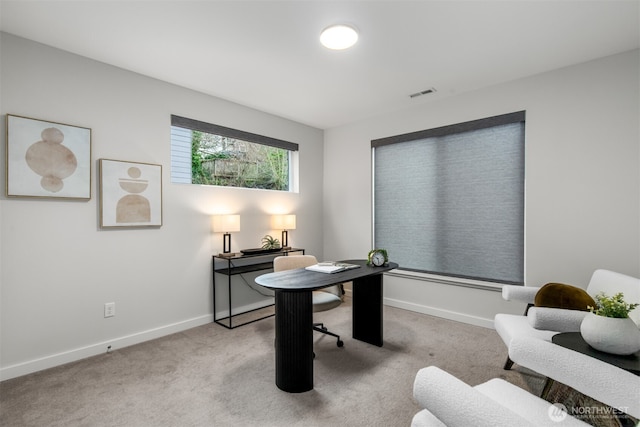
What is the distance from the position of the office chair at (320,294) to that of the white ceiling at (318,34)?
72.2 inches

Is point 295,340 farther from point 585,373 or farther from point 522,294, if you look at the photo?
point 522,294

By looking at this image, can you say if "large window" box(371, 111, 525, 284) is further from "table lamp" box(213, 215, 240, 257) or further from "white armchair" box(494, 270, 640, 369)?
"table lamp" box(213, 215, 240, 257)

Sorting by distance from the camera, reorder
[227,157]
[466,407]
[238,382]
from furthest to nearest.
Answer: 1. [227,157]
2. [238,382]
3. [466,407]

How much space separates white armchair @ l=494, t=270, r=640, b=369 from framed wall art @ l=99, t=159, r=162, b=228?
3.14m

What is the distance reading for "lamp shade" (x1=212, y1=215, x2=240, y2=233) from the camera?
11.2 feet

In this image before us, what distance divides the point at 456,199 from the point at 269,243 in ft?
7.71

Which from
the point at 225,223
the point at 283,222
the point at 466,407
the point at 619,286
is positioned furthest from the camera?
the point at 283,222

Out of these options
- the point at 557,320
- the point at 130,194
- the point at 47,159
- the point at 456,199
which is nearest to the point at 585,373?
the point at 557,320

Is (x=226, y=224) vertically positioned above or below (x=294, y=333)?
above

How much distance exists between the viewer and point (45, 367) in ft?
7.98

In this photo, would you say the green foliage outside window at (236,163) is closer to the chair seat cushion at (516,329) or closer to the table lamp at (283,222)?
the table lamp at (283,222)

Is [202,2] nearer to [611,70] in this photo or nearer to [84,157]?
[84,157]

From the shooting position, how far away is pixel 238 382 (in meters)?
2.24

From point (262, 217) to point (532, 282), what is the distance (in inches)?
123
